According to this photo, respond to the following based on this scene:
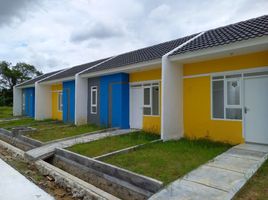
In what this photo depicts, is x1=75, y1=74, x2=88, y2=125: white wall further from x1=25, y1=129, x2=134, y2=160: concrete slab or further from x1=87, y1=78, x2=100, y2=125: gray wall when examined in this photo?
x1=25, y1=129, x2=134, y2=160: concrete slab

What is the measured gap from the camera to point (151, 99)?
37.8 ft

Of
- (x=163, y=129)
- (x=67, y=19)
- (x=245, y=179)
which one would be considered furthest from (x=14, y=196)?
(x=67, y=19)

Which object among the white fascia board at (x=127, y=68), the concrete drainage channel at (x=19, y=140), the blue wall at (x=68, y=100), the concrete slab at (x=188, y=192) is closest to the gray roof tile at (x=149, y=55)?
the white fascia board at (x=127, y=68)

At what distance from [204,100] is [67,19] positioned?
381 inches

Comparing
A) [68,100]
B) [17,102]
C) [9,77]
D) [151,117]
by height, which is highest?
[9,77]

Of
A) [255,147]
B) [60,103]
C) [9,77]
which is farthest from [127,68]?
[9,77]

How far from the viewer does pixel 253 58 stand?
7.82m

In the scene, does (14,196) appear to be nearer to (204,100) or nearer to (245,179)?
(245,179)

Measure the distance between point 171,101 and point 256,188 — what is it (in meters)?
5.19

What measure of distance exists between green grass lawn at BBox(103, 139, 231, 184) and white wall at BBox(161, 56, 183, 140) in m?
0.74

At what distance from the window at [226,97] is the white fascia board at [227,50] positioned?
99cm

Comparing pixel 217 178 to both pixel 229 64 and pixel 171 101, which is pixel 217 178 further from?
pixel 229 64

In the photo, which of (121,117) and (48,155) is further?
(121,117)

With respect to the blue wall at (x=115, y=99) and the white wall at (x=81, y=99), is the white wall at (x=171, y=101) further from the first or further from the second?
the white wall at (x=81, y=99)
